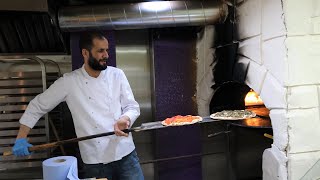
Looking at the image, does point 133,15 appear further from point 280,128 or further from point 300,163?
point 300,163

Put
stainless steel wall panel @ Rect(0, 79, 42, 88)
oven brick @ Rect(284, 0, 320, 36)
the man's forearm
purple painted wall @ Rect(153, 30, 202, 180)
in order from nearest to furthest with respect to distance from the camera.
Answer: oven brick @ Rect(284, 0, 320, 36)
the man's forearm
stainless steel wall panel @ Rect(0, 79, 42, 88)
purple painted wall @ Rect(153, 30, 202, 180)

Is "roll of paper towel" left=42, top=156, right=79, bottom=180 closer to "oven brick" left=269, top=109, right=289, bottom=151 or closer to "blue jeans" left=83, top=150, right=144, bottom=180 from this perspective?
"blue jeans" left=83, top=150, right=144, bottom=180

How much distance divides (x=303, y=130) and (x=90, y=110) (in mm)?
1693

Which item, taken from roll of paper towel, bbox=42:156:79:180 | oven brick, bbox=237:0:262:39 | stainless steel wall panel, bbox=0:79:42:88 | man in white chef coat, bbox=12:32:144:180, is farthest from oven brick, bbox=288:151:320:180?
stainless steel wall panel, bbox=0:79:42:88

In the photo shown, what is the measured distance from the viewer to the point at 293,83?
192 cm

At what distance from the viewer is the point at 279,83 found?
197 cm

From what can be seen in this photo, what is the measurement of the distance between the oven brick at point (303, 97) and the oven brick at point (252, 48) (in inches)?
15.8

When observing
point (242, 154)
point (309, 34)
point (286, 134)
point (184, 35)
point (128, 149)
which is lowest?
point (242, 154)

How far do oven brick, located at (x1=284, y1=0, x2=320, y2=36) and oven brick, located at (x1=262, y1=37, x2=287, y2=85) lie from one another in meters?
0.11

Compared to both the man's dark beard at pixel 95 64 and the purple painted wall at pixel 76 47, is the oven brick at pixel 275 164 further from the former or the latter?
the purple painted wall at pixel 76 47

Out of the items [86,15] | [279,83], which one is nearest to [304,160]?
[279,83]

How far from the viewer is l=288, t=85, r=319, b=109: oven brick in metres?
1.93

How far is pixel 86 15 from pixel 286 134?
2037 mm

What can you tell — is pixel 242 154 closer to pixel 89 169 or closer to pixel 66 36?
pixel 89 169
